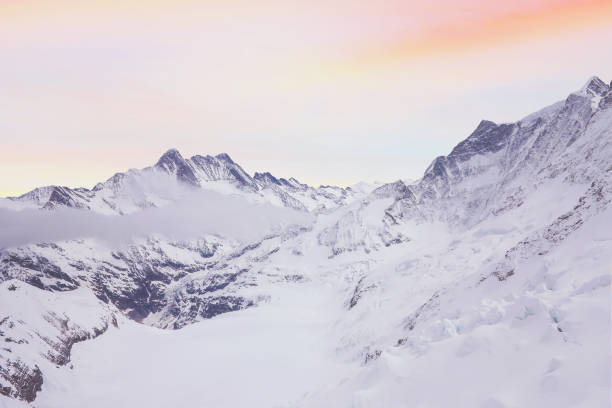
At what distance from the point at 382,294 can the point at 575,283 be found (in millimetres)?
108737

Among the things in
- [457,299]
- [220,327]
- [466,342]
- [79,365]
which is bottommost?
[220,327]

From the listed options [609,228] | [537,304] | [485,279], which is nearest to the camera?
[537,304]

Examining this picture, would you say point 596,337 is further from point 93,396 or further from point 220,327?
point 220,327

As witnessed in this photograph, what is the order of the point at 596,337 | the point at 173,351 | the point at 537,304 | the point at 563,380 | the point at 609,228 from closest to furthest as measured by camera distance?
the point at 563,380 → the point at 596,337 → the point at 537,304 → the point at 609,228 → the point at 173,351

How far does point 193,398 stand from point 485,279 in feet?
193

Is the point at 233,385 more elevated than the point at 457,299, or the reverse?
the point at 457,299

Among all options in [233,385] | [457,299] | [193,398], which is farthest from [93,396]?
[457,299]

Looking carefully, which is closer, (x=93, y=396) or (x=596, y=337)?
(x=596, y=337)

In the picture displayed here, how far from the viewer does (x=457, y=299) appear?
50.3m

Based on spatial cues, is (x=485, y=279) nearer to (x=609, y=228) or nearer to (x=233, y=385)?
(x=609, y=228)

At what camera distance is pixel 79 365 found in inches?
3748

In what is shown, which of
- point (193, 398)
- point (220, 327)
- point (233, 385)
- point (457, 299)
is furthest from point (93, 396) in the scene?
point (457, 299)

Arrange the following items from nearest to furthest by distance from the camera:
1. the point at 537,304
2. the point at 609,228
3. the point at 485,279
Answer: the point at 537,304 < the point at 609,228 < the point at 485,279

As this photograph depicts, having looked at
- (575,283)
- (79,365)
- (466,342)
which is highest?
(575,283)
